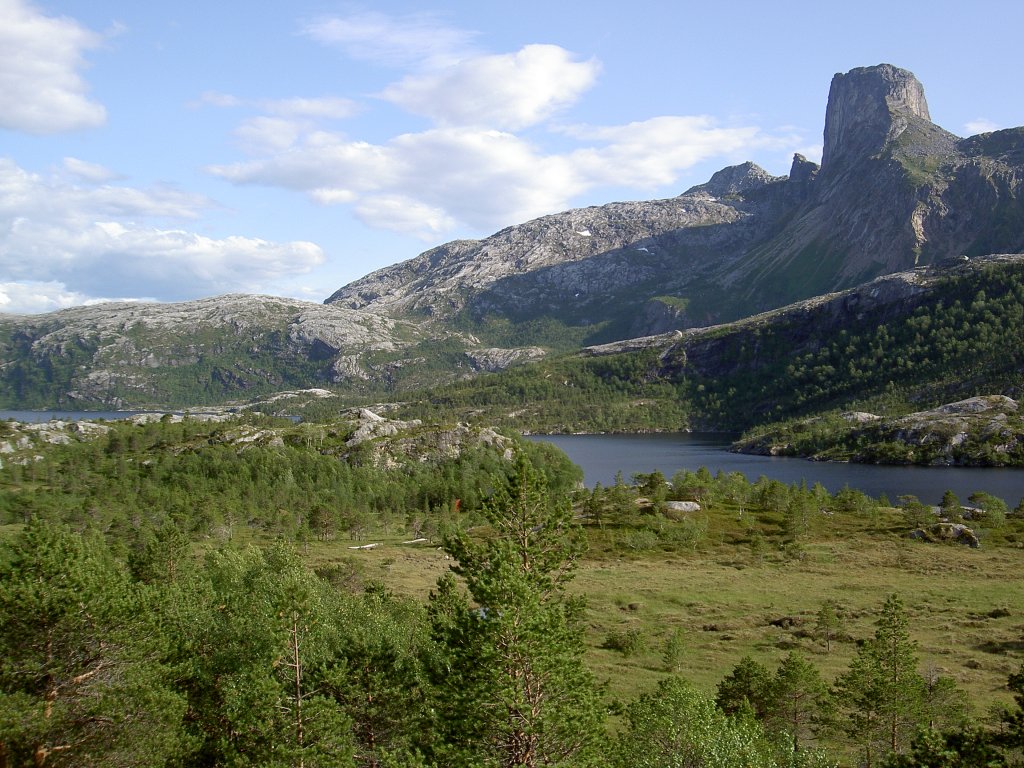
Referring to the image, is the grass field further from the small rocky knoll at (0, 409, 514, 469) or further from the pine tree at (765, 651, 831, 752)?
the small rocky knoll at (0, 409, 514, 469)

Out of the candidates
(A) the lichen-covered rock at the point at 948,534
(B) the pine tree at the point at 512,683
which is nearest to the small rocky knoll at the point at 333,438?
(A) the lichen-covered rock at the point at 948,534

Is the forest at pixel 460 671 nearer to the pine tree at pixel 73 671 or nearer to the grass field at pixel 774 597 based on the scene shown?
the pine tree at pixel 73 671

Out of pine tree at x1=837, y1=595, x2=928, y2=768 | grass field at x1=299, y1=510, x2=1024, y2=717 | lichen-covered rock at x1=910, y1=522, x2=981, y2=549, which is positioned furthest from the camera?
lichen-covered rock at x1=910, y1=522, x2=981, y2=549

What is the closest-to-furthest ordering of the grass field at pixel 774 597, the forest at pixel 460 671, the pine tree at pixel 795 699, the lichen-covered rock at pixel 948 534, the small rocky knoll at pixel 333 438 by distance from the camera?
the forest at pixel 460 671 → the pine tree at pixel 795 699 → the grass field at pixel 774 597 → the lichen-covered rock at pixel 948 534 → the small rocky knoll at pixel 333 438

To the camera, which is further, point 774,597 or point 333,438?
point 333,438

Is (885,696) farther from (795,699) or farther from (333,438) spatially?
(333,438)

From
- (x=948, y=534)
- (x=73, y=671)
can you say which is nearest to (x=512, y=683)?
(x=73, y=671)

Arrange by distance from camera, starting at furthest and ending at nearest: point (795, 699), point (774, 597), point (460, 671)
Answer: point (774, 597), point (795, 699), point (460, 671)

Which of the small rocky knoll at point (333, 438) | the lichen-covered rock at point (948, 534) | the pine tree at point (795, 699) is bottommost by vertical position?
the lichen-covered rock at point (948, 534)

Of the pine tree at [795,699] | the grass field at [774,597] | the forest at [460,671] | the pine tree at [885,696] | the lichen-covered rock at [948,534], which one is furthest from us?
the lichen-covered rock at [948,534]

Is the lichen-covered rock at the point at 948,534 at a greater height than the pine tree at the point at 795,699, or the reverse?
the pine tree at the point at 795,699

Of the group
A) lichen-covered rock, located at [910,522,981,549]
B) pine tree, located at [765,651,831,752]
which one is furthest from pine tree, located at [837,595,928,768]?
lichen-covered rock, located at [910,522,981,549]

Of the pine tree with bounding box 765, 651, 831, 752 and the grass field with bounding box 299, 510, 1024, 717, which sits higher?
the pine tree with bounding box 765, 651, 831, 752

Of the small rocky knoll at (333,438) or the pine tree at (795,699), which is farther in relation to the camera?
the small rocky knoll at (333,438)
